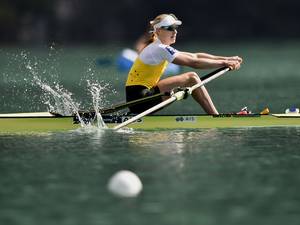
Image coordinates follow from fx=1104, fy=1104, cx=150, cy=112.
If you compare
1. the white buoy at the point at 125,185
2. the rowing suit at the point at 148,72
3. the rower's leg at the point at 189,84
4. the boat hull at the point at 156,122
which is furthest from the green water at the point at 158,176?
the rowing suit at the point at 148,72

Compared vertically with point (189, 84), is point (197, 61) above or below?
above

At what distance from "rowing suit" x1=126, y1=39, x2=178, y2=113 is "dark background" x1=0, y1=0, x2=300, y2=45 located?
78123 mm

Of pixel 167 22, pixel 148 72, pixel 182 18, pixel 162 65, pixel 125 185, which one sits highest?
pixel 182 18

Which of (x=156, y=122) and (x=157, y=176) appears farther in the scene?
(x=156, y=122)

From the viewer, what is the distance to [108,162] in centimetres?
1391

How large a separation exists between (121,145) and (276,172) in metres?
3.19

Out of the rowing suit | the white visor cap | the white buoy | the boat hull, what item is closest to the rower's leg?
the rowing suit

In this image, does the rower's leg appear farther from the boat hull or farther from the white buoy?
the white buoy

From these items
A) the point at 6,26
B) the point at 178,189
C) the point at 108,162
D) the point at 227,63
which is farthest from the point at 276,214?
the point at 6,26

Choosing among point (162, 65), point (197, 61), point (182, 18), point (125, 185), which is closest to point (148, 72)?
point (162, 65)

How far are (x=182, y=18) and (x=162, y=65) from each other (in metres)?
83.2

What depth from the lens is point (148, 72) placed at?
1806 cm

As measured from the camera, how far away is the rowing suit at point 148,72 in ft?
58.1

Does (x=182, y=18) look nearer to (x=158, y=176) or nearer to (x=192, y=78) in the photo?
(x=192, y=78)
